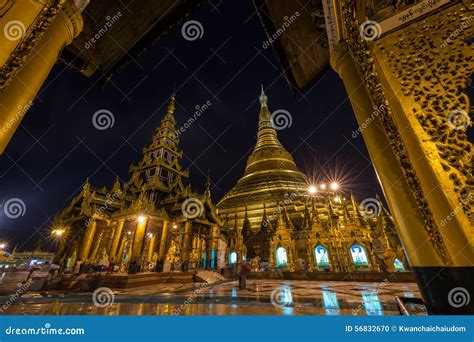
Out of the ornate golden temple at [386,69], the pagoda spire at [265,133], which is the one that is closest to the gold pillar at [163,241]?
the ornate golden temple at [386,69]

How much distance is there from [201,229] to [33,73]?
15.9 m

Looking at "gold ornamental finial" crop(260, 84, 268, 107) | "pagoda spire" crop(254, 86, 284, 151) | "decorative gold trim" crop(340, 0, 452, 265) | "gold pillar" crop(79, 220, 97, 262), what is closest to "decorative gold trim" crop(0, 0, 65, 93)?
"decorative gold trim" crop(340, 0, 452, 265)

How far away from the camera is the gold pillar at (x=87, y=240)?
50.5 feet

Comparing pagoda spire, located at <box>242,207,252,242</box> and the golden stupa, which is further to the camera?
the golden stupa

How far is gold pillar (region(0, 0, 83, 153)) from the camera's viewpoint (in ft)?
7.46

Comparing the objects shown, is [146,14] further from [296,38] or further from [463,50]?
[463,50]

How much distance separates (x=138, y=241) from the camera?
1399 centimetres

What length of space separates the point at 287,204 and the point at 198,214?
11.0 meters

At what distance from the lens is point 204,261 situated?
1625 cm

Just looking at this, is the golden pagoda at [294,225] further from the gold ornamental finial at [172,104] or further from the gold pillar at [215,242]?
the gold ornamental finial at [172,104]

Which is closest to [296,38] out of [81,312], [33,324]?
[33,324]

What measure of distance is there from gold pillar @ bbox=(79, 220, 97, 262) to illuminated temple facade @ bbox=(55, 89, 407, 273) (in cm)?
4

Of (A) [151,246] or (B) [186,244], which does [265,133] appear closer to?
(B) [186,244]

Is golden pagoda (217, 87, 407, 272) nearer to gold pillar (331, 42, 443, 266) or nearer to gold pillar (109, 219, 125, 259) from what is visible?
gold pillar (109, 219, 125, 259)
